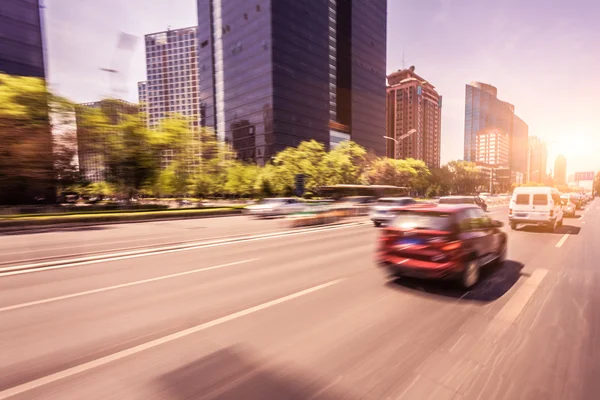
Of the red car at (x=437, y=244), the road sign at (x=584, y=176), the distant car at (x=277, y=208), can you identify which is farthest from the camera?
the road sign at (x=584, y=176)

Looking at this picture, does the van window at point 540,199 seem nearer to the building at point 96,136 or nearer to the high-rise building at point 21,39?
the building at point 96,136

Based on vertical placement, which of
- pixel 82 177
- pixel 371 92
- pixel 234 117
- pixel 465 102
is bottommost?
pixel 82 177

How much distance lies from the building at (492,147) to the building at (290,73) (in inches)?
4349

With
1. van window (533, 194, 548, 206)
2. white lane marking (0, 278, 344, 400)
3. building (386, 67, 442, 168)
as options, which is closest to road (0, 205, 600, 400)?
white lane marking (0, 278, 344, 400)

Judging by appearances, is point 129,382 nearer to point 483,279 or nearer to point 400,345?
point 400,345

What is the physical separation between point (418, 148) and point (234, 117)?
11479 centimetres

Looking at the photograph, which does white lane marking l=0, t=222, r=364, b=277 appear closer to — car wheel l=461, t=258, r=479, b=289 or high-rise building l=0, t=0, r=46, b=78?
car wheel l=461, t=258, r=479, b=289

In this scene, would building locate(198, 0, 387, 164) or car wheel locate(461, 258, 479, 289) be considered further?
building locate(198, 0, 387, 164)

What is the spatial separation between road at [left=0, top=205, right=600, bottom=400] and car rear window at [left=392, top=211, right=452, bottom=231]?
1220 millimetres

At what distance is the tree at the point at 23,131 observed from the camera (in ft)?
72.5

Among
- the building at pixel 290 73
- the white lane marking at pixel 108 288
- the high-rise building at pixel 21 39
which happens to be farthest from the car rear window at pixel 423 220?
the building at pixel 290 73

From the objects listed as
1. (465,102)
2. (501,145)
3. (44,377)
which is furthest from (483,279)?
(465,102)

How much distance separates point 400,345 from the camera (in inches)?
137

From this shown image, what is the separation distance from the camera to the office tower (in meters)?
143
